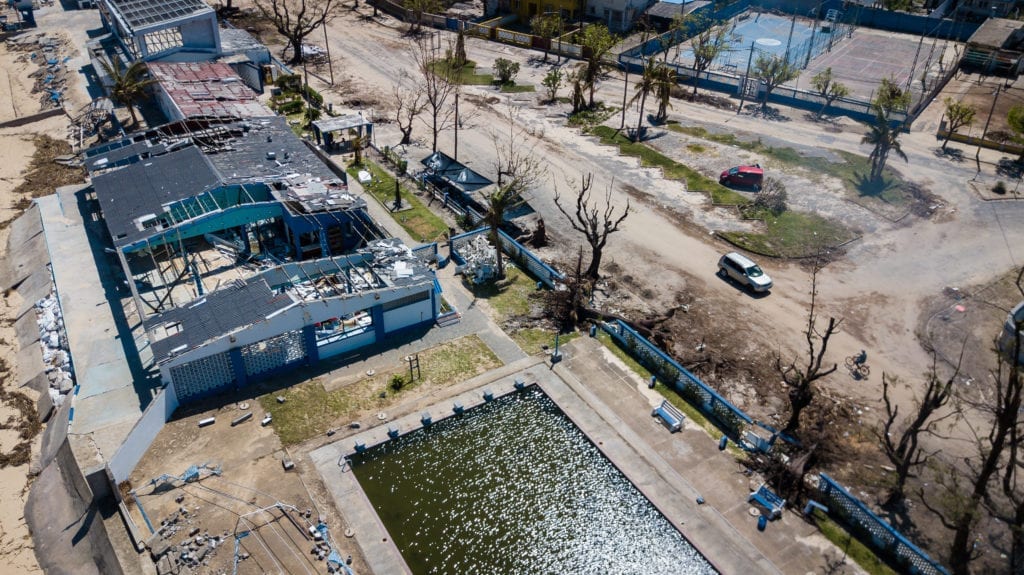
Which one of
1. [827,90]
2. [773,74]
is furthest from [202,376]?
[827,90]

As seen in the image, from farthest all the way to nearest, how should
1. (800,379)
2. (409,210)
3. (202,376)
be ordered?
(409,210) → (202,376) → (800,379)

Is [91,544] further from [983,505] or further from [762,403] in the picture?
[983,505]

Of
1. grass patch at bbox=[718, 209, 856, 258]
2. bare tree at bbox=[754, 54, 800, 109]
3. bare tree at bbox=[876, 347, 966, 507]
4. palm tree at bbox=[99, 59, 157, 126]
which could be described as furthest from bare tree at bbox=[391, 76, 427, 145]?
bare tree at bbox=[876, 347, 966, 507]

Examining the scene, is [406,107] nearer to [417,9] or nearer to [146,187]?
[417,9]

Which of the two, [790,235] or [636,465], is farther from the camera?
[790,235]

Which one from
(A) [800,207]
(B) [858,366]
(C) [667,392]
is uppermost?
(A) [800,207]

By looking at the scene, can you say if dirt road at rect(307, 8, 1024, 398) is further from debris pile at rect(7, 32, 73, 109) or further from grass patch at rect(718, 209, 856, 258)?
debris pile at rect(7, 32, 73, 109)

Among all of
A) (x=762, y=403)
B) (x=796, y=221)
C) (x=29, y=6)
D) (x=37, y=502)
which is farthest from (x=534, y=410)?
(x=29, y=6)
